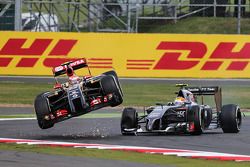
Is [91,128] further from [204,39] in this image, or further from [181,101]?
[204,39]

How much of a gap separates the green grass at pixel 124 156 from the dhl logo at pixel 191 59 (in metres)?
17.4

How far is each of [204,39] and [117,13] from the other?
936 centimetres

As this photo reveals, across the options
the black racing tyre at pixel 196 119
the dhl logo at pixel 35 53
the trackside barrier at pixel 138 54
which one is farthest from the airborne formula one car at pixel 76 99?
the dhl logo at pixel 35 53

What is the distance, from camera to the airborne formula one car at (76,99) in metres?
15.4

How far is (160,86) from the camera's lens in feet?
98.9

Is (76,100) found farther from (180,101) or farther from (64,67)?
(180,101)

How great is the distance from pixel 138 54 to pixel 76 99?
15438mm

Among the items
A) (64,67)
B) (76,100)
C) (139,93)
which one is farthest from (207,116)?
(139,93)

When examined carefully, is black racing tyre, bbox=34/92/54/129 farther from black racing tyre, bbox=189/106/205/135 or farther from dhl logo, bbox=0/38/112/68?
dhl logo, bbox=0/38/112/68

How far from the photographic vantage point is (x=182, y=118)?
620 inches

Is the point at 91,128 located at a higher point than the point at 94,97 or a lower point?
lower

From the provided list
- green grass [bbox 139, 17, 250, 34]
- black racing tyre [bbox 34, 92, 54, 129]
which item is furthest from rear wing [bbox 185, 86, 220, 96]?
Result: green grass [bbox 139, 17, 250, 34]

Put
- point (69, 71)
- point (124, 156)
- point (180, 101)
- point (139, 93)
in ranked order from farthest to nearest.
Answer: point (139, 93) < point (180, 101) < point (69, 71) < point (124, 156)

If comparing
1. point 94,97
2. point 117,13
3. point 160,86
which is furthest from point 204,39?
point 94,97
